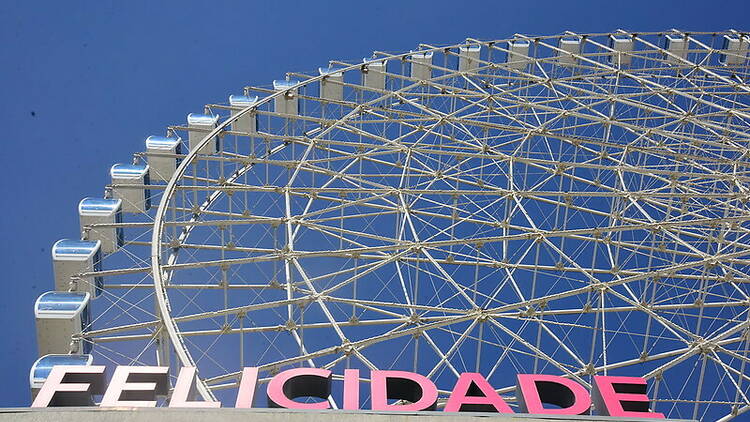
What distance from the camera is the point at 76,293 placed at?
801 inches

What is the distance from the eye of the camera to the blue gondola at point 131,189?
26.5 m

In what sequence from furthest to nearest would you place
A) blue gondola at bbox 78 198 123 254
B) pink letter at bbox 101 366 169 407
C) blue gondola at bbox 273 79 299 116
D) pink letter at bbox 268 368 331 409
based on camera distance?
blue gondola at bbox 273 79 299 116, blue gondola at bbox 78 198 123 254, pink letter at bbox 268 368 331 409, pink letter at bbox 101 366 169 407

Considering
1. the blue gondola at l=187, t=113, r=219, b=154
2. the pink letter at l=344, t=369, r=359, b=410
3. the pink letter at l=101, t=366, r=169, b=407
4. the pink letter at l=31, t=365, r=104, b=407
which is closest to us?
the pink letter at l=101, t=366, r=169, b=407

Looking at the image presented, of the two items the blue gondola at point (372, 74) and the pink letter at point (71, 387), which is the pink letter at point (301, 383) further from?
the blue gondola at point (372, 74)

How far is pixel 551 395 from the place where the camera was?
1515 centimetres

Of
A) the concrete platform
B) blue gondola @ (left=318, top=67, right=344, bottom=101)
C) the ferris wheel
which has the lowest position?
the ferris wheel

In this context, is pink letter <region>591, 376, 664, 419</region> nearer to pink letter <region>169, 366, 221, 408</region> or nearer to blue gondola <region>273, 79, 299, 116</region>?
pink letter <region>169, 366, 221, 408</region>

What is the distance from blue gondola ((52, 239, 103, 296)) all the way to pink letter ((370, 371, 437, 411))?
9268 mm

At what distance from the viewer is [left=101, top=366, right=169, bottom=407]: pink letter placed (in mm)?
13383

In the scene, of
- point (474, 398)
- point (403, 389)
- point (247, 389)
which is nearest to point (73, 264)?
point (247, 389)

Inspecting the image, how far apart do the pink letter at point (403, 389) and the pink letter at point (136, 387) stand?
3505 millimetres

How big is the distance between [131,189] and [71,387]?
13068mm

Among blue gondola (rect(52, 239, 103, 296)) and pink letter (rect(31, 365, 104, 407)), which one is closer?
pink letter (rect(31, 365, 104, 407))

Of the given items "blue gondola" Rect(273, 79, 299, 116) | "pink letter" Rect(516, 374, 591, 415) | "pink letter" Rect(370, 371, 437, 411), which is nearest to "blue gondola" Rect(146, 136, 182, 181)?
"blue gondola" Rect(273, 79, 299, 116)
